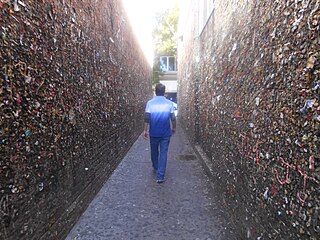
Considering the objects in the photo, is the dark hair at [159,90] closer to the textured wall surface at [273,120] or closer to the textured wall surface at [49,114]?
the textured wall surface at [49,114]

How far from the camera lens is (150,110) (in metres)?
5.12

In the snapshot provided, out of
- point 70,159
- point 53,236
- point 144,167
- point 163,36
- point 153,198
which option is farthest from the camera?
point 163,36

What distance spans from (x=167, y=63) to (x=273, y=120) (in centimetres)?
2868

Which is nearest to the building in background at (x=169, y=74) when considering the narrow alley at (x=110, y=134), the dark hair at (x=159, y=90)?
the dark hair at (x=159, y=90)

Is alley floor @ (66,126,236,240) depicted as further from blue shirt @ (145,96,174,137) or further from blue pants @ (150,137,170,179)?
blue shirt @ (145,96,174,137)

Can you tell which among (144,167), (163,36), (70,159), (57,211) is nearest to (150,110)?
(144,167)

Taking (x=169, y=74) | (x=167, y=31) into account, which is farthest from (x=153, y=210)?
(x=167, y=31)

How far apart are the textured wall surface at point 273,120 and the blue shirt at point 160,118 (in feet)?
5.72

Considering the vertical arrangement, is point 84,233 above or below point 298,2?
below

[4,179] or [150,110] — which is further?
[150,110]

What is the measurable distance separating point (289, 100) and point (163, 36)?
28263 mm

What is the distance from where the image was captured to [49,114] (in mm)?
2375

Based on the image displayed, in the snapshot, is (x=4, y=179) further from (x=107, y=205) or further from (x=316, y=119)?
(x=107, y=205)

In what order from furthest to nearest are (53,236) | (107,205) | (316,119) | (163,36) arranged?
(163,36) < (107,205) < (53,236) < (316,119)
